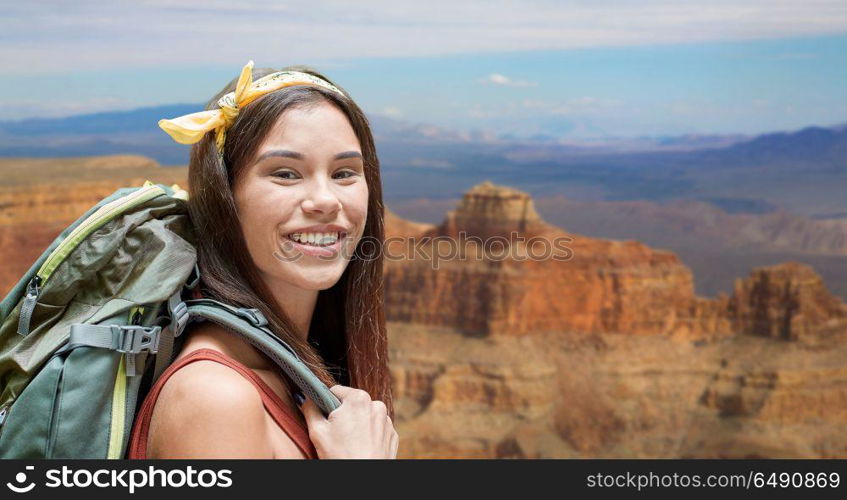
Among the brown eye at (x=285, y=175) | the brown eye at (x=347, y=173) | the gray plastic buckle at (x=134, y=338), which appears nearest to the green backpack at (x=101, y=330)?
the gray plastic buckle at (x=134, y=338)

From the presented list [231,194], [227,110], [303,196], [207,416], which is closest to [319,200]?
[303,196]

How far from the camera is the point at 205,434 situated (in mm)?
1801

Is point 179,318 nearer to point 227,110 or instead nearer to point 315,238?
point 315,238

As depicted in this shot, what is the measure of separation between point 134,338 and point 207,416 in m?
0.21

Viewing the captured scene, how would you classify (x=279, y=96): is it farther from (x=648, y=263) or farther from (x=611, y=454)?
(x=648, y=263)

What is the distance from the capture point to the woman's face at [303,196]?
2.06 m

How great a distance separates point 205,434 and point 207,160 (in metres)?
0.64

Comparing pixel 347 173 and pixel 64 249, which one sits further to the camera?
pixel 347 173

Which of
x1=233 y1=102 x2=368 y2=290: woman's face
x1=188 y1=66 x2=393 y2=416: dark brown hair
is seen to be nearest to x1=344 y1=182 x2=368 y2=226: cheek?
x1=233 y1=102 x2=368 y2=290: woman's face

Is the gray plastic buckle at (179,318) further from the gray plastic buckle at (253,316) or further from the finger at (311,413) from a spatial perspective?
the finger at (311,413)

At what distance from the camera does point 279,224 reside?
207 cm

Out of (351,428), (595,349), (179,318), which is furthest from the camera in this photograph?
(595,349)

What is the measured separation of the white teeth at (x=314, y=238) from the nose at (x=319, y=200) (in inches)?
2.2

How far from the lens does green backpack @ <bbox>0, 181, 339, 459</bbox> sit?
5.94 feet
